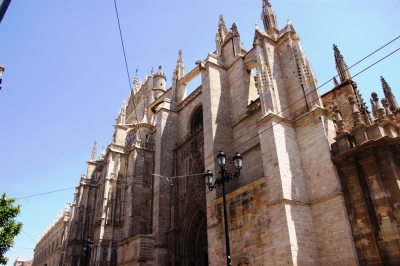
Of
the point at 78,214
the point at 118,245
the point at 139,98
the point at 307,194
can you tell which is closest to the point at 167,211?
the point at 118,245

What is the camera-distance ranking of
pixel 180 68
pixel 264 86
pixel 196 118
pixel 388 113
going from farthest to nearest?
pixel 180 68 < pixel 196 118 < pixel 264 86 < pixel 388 113

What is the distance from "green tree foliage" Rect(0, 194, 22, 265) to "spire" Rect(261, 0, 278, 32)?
16.1m

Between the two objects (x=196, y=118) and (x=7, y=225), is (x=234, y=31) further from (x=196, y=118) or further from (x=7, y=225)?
(x=7, y=225)

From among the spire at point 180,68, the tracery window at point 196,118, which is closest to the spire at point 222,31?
the tracery window at point 196,118

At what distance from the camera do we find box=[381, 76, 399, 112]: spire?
21.2 metres

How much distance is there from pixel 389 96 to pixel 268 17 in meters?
10.4

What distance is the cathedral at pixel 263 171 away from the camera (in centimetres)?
1035

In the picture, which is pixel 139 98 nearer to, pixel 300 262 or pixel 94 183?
pixel 94 183

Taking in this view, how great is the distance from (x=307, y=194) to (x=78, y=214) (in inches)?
979

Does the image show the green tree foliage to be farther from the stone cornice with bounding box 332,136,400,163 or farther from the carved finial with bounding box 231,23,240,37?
the carved finial with bounding box 231,23,240,37

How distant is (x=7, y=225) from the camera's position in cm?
1543

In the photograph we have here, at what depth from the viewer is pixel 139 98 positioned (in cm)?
3472

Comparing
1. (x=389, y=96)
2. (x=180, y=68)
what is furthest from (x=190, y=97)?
(x=389, y=96)

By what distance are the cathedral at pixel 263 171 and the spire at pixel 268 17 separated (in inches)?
3.5
